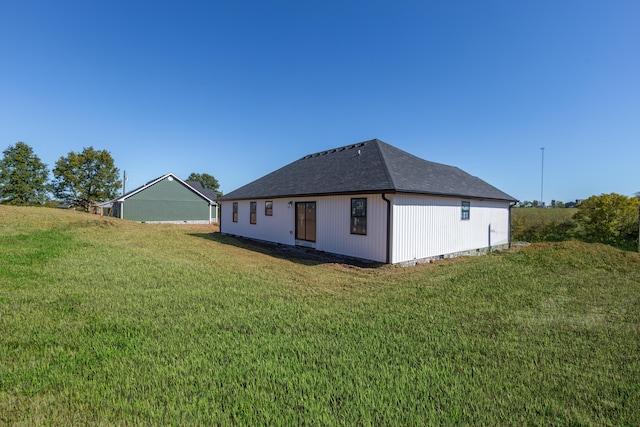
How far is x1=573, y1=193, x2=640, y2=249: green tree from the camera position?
14781 mm

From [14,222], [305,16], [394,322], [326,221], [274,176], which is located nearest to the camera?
[394,322]

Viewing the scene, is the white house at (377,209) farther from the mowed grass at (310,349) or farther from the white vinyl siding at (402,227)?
the mowed grass at (310,349)

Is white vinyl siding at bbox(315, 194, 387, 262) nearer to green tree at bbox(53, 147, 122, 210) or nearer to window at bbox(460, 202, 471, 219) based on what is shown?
window at bbox(460, 202, 471, 219)

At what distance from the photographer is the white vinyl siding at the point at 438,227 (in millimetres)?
9102

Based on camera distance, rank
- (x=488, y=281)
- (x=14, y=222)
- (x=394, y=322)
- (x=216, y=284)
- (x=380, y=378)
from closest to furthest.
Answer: (x=380, y=378) → (x=394, y=322) → (x=216, y=284) → (x=488, y=281) → (x=14, y=222)

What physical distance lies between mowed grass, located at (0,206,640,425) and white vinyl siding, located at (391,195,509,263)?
2.31 m

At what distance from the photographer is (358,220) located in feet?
32.1

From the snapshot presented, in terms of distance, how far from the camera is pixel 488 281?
7.12 metres

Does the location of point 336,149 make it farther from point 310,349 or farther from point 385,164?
point 310,349

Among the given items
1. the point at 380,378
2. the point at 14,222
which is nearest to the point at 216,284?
the point at 380,378

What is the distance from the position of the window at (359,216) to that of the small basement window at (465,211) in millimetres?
4833

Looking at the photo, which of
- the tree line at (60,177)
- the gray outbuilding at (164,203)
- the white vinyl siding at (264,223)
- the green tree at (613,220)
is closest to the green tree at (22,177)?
the tree line at (60,177)

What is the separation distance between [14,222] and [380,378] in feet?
62.4

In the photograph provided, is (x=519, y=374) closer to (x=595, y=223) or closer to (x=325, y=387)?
(x=325, y=387)
